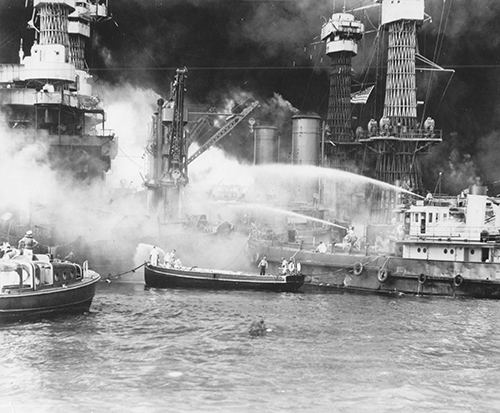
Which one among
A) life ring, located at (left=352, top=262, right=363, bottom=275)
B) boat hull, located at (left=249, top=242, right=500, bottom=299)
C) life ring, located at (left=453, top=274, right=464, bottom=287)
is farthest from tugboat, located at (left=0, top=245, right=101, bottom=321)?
life ring, located at (left=453, top=274, right=464, bottom=287)

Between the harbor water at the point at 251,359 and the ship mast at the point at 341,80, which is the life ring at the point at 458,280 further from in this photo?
the ship mast at the point at 341,80

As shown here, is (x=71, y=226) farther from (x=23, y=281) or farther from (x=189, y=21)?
(x=189, y=21)

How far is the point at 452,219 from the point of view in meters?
57.1

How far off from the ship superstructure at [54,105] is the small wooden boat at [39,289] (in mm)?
43154

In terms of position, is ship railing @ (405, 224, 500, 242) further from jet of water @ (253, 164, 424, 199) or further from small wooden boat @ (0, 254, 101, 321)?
jet of water @ (253, 164, 424, 199)

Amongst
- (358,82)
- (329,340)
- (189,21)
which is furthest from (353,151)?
(329,340)

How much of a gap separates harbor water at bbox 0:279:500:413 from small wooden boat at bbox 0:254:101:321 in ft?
3.41

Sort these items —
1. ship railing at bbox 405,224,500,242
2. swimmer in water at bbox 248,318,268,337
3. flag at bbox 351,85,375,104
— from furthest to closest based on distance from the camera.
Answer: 1. flag at bbox 351,85,375,104
2. ship railing at bbox 405,224,500,242
3. swimmer in water at bbox 248,318,268,337

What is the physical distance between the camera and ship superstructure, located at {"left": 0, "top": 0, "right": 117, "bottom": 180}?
282 ft

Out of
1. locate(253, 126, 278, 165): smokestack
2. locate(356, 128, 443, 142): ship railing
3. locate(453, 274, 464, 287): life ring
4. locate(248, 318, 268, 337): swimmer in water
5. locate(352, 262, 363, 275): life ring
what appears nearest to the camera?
locate(248, 318, 268, 337): swimmer in water

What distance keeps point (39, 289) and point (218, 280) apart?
1751 cm

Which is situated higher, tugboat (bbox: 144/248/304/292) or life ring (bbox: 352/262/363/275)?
life ring (bbox: 352/262/363/275)

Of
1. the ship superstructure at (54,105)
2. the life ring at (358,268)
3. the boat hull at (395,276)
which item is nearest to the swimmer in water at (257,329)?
the boat hull at (395,276)

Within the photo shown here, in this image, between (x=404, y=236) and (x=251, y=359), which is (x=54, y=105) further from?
(x=251, y=359)
